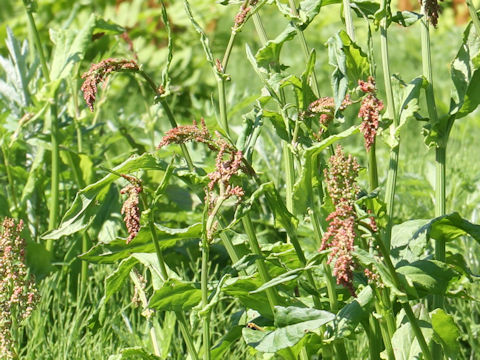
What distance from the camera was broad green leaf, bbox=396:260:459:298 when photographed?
49.9 inches

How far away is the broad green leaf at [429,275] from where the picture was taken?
1.27 m

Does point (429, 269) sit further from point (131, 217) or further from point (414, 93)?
point (131, 217)

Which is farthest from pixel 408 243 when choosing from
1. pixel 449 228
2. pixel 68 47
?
pixel 68 47

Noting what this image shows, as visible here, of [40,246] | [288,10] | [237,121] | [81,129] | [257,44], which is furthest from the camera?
[257,44]

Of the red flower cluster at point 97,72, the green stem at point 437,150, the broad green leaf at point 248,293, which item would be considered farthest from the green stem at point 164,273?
the green stem at point 437,150

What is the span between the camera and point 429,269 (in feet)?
4.21

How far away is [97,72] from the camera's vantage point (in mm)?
1246

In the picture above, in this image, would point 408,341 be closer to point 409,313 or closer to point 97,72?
point 409,313

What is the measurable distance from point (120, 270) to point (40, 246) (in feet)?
2.01

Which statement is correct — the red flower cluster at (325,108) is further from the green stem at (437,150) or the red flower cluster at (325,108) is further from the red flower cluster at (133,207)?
the red flower cluster at (133,207)

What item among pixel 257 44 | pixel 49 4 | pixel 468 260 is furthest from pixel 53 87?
pixel 257 44

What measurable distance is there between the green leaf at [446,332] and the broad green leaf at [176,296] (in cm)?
40

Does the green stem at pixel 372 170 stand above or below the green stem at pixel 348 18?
below

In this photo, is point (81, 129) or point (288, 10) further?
point (81, 129)
